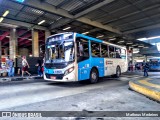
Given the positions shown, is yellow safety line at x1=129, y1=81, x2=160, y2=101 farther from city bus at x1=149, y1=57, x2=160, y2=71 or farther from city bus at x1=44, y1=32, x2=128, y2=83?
city bus at x1=149, y1=57, x2=160, y2=71

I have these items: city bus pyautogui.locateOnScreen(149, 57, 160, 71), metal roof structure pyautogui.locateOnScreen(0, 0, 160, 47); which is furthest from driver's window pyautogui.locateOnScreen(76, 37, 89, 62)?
city bus pyautogui.locateOnScreen(149, 57, 160, 71)

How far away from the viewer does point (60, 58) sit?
9.02m

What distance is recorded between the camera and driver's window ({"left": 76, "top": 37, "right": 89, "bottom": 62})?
909 cm

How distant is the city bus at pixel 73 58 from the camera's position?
345 inches

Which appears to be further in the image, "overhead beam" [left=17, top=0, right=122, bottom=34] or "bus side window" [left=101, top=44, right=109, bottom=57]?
"overhead beam" [left=17, top=0, right=122, bottom=34]

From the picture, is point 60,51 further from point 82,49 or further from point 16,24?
point 16,24

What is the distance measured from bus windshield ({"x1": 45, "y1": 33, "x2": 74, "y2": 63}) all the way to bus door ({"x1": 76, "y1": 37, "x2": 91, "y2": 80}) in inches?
18.9

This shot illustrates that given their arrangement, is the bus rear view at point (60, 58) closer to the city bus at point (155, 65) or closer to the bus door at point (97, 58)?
the bus door at point (97, 58)

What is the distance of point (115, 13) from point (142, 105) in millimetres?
13231

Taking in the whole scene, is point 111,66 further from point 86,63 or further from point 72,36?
point 72,36

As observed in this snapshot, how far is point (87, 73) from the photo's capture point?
9.84 meters

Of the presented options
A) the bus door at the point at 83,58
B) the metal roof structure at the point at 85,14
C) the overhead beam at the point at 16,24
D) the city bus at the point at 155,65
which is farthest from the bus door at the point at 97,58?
the city bus at the point at 155,65

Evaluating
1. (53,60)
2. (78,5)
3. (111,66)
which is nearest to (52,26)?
(78,5)

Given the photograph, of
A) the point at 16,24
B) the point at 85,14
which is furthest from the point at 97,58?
the point at 16,24
